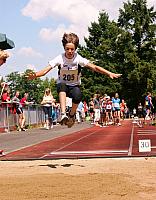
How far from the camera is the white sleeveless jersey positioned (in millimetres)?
7941

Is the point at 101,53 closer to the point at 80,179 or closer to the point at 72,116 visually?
the point at 72,116

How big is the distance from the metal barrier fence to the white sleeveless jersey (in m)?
11.1

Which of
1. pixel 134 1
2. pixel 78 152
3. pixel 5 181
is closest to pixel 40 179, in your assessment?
pixel 5 181

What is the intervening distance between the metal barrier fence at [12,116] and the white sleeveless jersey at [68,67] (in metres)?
11.1

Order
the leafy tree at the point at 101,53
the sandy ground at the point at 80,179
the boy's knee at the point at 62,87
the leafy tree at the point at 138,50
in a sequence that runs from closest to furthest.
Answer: the sandy ground at the point at 80,179, the boy's knee at the point at 62,87, the leafy tree at the point at 138,50, the leafy tree at the point at 101,53

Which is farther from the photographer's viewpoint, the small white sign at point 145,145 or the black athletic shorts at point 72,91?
the small white sign at point 145,145

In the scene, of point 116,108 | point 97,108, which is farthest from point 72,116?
point 97,108

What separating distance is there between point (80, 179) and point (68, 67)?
2544 millimetres

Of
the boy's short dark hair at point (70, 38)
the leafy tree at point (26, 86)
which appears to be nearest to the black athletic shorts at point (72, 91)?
the boy's short dark hair at point (70, 38)

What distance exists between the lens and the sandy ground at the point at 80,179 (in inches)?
195

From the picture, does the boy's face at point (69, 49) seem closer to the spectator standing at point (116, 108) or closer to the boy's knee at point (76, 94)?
the boy's knee at point (76, 94)

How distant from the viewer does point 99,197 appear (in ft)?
15.7

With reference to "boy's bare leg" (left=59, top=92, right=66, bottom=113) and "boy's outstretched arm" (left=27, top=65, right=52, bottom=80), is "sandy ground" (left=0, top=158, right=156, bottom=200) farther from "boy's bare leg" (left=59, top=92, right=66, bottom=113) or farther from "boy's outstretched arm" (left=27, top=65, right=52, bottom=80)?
"boy's outstretched arm" (left=27, top=65, right=52, bottom=80)

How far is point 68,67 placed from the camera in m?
7.93
